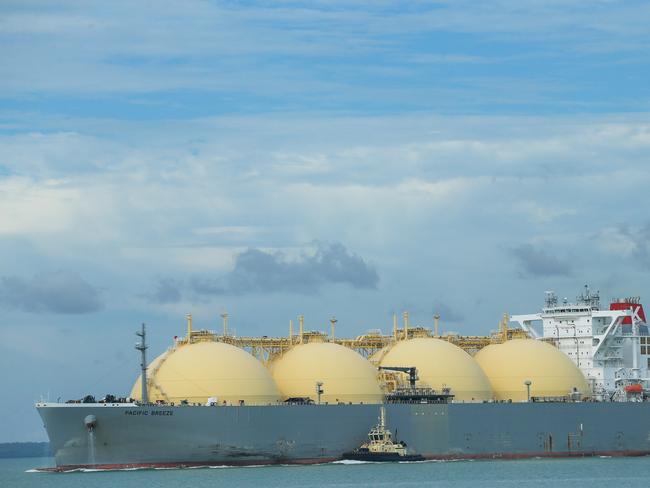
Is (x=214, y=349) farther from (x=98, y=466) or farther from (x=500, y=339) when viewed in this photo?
(x=500, y=339)

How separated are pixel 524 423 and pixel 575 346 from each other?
12511 mm

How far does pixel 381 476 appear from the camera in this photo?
218 ft

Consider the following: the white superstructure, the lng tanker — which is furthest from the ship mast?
the white superstructure

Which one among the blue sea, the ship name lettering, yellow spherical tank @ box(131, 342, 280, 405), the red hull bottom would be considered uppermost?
yellow spherical tank @ box(131, 342, 280, 405)

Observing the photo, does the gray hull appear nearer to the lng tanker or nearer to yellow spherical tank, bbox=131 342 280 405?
the lng tanker

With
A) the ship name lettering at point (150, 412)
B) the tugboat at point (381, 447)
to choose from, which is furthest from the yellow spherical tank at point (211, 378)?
the tugboat at point (381, 447)

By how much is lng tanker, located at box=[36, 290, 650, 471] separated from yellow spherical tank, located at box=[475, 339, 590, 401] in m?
0.08

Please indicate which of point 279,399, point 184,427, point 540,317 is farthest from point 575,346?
point 184,427

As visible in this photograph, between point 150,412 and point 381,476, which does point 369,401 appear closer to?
point 381,476

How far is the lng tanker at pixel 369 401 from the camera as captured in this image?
68938mm

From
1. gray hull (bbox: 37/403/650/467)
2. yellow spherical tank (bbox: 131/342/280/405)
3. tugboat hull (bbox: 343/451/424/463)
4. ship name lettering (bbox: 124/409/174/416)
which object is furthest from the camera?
tugboat hull (bbox: 343/451/424/463)

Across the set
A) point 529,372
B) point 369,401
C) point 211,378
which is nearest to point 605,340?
point 529,372

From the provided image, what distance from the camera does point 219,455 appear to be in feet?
229

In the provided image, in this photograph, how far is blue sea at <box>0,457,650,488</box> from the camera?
206ft
